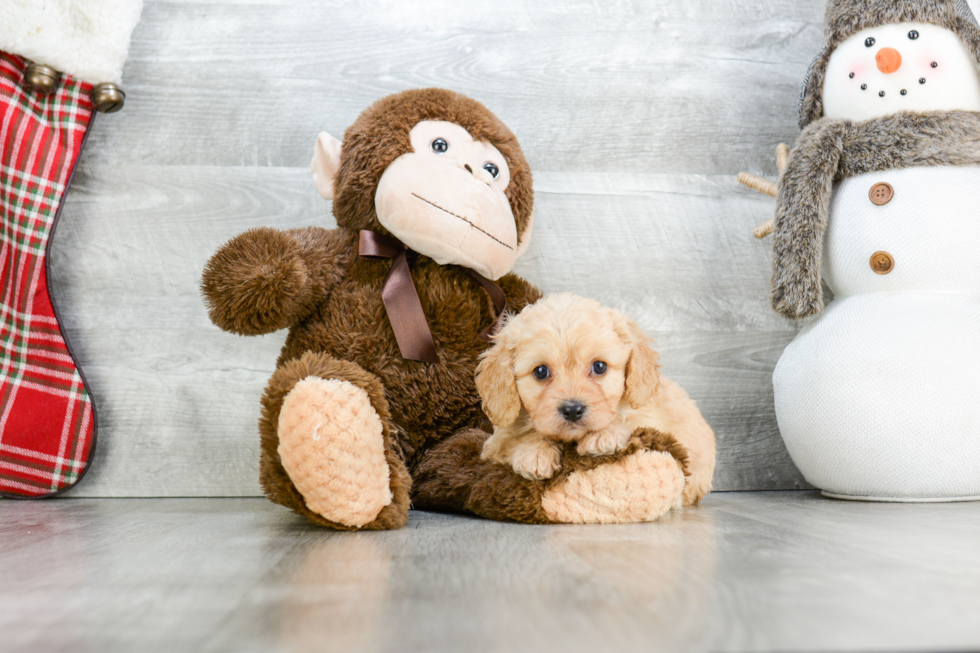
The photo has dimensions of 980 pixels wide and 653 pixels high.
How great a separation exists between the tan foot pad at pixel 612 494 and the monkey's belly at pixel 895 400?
0.35 m

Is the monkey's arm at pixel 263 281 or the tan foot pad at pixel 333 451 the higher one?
the monkey's arm at pixel 263 281

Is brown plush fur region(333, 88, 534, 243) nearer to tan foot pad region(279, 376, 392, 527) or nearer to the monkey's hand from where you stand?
the monkey's hand

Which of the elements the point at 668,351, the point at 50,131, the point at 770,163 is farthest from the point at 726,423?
the point at 50,131

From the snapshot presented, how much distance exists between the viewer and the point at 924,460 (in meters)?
1.00

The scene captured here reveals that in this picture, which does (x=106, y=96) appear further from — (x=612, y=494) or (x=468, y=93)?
(x=612, y=494)

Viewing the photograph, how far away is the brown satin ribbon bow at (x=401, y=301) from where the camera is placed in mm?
1020

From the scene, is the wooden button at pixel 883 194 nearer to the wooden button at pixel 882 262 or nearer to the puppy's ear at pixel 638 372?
the wooden button at pixel 882 262

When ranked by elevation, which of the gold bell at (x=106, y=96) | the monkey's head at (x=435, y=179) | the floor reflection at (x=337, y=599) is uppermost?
the gold bell at (x=106, y=96)

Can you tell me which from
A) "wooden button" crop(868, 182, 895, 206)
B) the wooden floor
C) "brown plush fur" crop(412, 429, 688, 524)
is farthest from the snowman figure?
"brown plush fur" crop(412, 429, 688, 524)

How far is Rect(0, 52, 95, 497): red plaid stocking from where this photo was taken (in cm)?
111

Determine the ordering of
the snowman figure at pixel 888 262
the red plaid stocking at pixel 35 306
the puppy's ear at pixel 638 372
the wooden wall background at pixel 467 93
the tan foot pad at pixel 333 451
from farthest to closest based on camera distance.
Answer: the wooden wall background at pixel 467 93
the red plaid stocking at pixel 35 306
the snowman figure at pixel 888 262
the puppy's ear at pixel 638 372
the tan foot pad at pixel 333 451

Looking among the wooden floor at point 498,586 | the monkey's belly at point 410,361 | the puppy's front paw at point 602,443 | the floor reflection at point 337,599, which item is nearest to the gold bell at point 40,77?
the monkey's belly at point 410,361

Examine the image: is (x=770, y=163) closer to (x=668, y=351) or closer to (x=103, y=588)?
(x=668, y=351)

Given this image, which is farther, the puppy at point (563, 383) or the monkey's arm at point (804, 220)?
the monkey's arm at point (804, 220)
